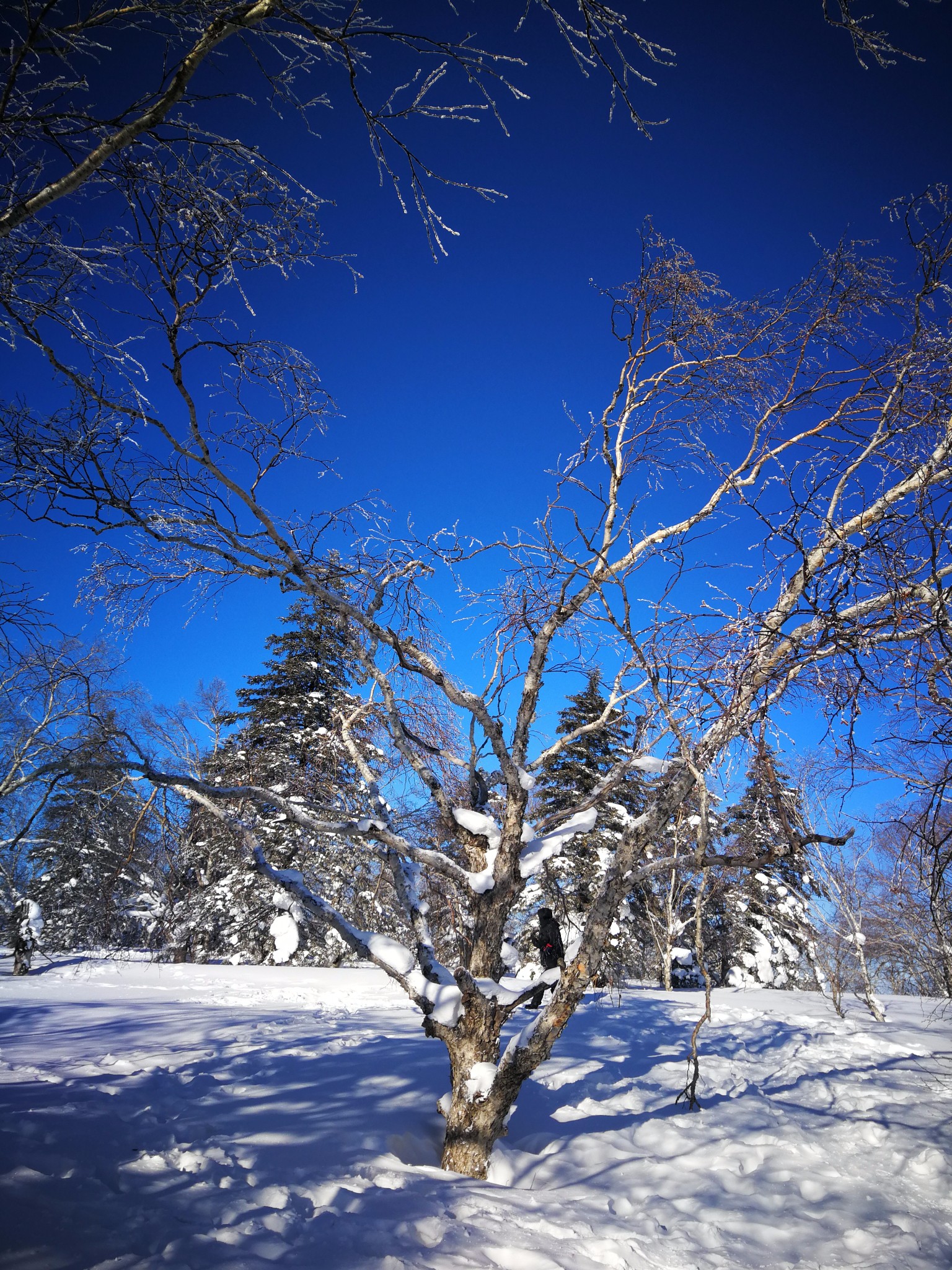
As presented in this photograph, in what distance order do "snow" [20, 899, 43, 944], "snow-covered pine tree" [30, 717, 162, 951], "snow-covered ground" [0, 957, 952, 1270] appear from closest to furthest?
"snow-covered ground" [0, 957, 952, 1270]
"snow-covered pine tree" [30, 717, 162, 951]
"snow" [20, 899, 43, 944]

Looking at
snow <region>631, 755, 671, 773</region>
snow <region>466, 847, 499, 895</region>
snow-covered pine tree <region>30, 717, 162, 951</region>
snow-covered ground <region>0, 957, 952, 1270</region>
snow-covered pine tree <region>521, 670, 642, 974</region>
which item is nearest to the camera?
snow-covered ground <region>0, 957, 952, 1270</region>

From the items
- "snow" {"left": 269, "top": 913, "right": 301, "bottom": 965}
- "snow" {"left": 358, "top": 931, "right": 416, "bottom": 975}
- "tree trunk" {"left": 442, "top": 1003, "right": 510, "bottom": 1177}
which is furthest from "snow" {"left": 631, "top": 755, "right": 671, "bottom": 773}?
"snow" {"left": 269, "top": 913, "right": 301, "bottom": 965}

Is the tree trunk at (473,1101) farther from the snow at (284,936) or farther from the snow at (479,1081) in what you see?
the snow at (284,936)

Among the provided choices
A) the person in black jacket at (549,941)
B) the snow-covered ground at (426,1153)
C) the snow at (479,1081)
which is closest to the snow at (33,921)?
the snow-covered ground at (426,1153)

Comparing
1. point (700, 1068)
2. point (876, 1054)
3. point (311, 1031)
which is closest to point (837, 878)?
point (876, 1054)

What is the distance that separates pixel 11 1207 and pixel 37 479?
286cm

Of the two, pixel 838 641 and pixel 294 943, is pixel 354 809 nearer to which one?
pixel 838 641

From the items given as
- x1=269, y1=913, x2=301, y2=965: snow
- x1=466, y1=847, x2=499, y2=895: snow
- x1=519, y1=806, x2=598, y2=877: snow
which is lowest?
x1=269, y1=913, x2=301, y2=965: snow

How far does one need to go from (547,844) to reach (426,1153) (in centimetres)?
238

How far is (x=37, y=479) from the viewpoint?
9.09ft

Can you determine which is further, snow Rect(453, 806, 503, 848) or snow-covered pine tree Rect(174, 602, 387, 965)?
snow-covered pine tree Rect(174, 602, 387, 965)

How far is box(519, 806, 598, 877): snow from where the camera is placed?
438cm

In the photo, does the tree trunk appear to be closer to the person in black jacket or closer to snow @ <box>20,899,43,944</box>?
the person in black jacket

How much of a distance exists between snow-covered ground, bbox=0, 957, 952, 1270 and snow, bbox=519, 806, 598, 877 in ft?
5.94
